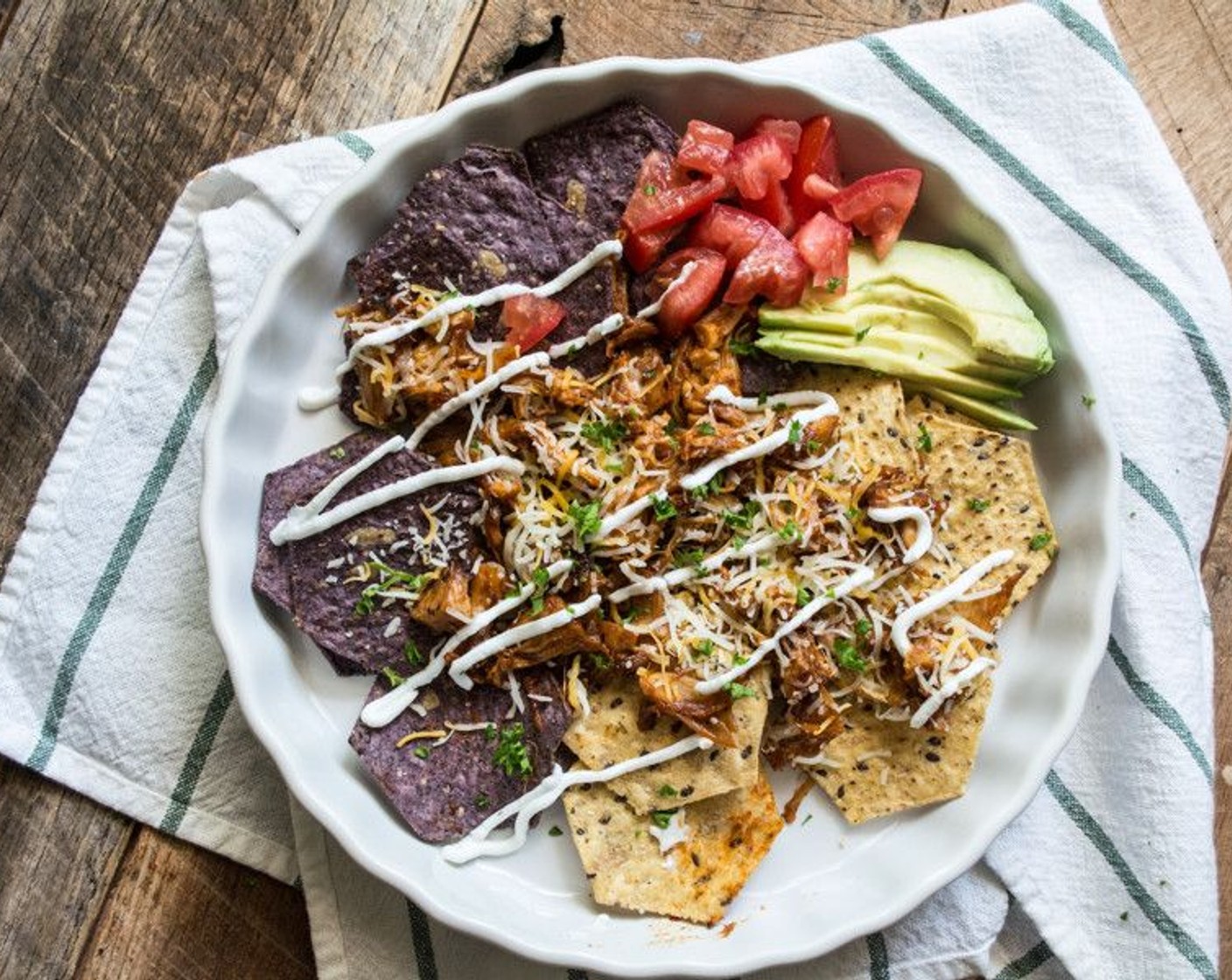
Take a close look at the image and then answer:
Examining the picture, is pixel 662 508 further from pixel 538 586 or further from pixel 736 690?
pixel 736 690

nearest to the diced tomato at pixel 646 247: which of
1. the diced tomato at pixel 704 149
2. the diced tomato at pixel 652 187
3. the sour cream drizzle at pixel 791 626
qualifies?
the diced tomato at pixel 652 187

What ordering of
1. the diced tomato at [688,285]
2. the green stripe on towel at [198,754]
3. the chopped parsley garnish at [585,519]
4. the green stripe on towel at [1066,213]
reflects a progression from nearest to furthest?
the chopped parsley garnish at [585,519]
the diced tomato at [688,285]
the green stripe on towel at [198,754]
the green stripe on towel at [1066,213]

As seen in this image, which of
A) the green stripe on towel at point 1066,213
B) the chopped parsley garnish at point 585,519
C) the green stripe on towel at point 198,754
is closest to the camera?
the chopped parsley garnish at point 585,519

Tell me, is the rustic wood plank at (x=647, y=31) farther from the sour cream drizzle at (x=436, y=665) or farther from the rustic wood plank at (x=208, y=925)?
the rustic wood plank at (x=208, y=925)

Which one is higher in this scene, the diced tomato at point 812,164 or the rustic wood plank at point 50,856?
the diced tomato at point 812,164

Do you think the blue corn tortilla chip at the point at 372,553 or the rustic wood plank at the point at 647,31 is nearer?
the blue corn tortilla chip at the point at 372,553

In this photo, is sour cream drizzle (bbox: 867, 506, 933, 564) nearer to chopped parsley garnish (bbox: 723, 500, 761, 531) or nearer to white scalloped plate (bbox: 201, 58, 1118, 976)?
chopped parsley garnish (bbox: 723, 500, 761, 531)
